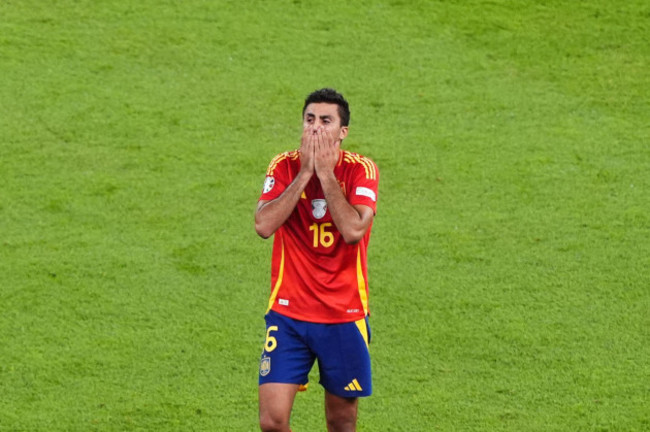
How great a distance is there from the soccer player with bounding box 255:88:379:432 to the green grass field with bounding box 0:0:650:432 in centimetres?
121

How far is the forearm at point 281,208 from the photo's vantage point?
18.5 ft

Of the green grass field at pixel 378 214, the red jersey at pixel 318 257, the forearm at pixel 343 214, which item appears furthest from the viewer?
the green grass field at pixel 378 214

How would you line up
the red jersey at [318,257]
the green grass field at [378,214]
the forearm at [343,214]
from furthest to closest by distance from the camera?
the green grass field at [378,214] → the red jersey at [318,257] → the forearm at [343,214]

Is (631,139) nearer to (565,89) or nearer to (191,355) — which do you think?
(565,89)

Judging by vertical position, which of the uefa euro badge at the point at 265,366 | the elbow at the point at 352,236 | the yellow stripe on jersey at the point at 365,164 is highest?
the yellow stripe on jersey at the point at 365,164

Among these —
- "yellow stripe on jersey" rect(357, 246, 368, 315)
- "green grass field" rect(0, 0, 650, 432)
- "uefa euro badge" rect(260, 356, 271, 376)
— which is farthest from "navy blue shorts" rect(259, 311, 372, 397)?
"green grass field" rect(0, 0, 650, 432)

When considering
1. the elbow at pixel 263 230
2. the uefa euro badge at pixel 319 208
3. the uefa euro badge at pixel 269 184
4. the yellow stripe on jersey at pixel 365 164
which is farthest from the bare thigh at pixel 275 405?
the yellow stripe on jersey at pixel 365 164

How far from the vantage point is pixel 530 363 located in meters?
7.55

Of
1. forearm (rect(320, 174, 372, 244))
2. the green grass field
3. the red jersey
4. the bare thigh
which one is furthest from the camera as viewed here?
the green grass field

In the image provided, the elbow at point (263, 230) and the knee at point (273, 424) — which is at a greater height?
the elbow at point (263, 230)

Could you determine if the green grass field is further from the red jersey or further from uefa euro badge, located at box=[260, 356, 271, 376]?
the red jersey

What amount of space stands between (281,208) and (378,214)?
154 inches

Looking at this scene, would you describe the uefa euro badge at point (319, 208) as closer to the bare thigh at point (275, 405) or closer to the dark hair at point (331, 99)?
the dark hair at point (331, 99)

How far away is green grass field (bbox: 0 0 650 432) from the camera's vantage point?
7.26m
